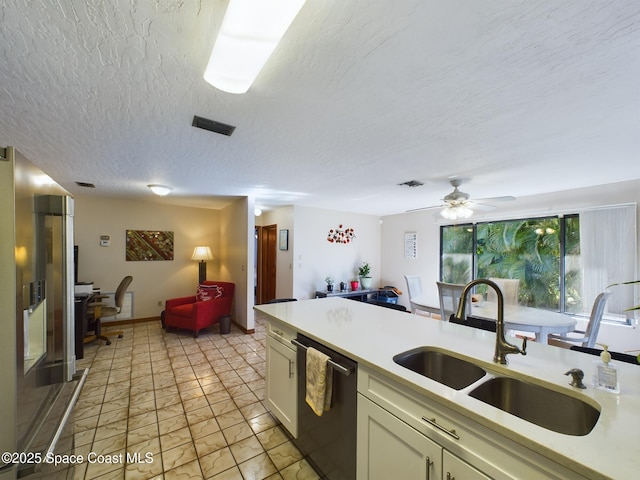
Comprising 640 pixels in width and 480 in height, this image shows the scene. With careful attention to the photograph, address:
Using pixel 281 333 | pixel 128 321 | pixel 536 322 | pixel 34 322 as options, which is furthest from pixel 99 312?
pixel 536 322

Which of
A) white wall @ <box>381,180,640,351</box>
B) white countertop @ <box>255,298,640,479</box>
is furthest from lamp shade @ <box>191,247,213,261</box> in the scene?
white wall @ <box>381,180,640,351</box>

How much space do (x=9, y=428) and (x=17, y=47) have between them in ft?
5.06

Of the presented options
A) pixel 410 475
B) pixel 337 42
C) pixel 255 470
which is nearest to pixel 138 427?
pixel 255 470

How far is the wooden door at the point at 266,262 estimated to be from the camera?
6.09 meters

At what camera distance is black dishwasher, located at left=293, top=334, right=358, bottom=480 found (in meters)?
1.40

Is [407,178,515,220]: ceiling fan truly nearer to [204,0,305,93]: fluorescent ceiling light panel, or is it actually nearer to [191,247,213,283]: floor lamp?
[204,0,305,93]: fluorescent ceiling light panel

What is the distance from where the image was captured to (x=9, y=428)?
81 cm

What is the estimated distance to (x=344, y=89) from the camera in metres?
1.51

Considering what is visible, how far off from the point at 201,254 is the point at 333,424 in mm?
4593

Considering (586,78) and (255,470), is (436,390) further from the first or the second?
(586,78)

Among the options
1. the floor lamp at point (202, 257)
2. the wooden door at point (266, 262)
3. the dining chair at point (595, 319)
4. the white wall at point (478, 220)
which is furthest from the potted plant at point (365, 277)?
the dining chair at point (595, 319)

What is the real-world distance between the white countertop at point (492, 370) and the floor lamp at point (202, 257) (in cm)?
356

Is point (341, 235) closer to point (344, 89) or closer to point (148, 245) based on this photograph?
point (148, 245)

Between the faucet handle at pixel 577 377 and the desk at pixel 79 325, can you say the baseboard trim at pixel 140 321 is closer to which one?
the desk at pixel 79 325
